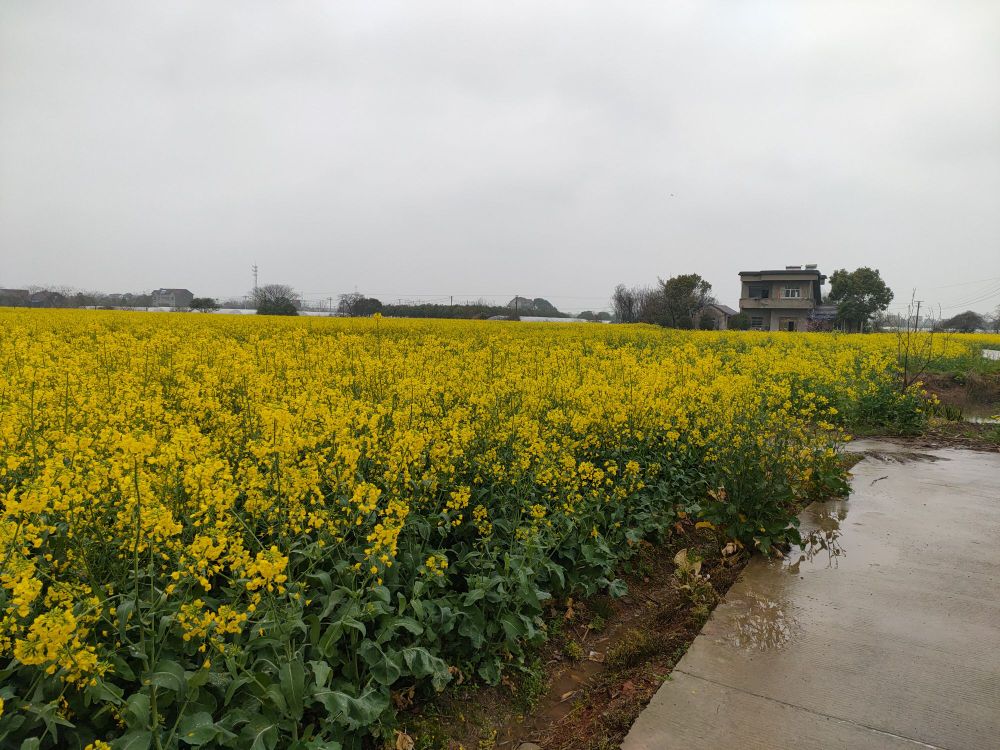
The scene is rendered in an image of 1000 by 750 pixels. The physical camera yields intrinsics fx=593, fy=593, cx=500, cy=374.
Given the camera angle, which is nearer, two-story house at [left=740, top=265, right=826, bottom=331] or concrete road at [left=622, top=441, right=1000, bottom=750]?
concrete road at [left=622, top=441, right=1000, bottom=750]

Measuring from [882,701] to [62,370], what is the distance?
19.4 feet

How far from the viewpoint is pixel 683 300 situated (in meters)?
44.9

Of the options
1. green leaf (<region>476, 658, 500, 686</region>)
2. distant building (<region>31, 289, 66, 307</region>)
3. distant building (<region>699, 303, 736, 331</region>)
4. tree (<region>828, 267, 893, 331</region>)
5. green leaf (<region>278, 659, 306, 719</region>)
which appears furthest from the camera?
tree (<region>828, 267, 893, 331</region>)

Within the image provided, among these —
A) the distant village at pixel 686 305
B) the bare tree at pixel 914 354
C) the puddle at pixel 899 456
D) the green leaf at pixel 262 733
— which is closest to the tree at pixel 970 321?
the distant village at pixel 686 305

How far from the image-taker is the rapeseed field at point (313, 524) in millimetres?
1953

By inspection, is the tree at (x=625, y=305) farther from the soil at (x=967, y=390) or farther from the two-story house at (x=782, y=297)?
the soil at (x=967, y=390)

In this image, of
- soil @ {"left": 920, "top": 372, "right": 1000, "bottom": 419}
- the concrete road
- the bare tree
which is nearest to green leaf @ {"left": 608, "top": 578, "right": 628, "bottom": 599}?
the concrete road

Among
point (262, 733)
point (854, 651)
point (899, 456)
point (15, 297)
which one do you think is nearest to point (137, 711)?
point (262, 733)

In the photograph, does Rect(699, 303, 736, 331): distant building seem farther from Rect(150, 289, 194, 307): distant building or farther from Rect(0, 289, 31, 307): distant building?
Rect(0, 289, 31, 307): distant building

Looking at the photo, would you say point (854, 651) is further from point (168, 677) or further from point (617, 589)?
point (168, 677)

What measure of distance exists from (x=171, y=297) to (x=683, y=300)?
36118 mm

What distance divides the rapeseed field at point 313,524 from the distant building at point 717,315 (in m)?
44.6

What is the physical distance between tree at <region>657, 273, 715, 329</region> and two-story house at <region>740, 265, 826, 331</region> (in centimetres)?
1069

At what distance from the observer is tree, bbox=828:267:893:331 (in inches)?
2068
